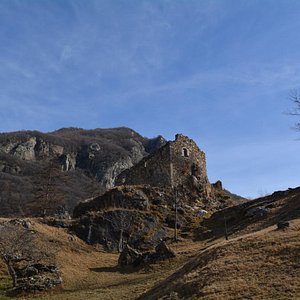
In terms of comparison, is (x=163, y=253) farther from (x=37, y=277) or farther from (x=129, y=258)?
(x=37, y=277)

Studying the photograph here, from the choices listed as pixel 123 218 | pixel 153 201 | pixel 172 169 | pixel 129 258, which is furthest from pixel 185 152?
pixel 129 258

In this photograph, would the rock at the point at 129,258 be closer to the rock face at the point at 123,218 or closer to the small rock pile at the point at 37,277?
the rock face at the point at 123,218

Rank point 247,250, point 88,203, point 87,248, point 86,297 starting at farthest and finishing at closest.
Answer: point 88,203 → point 87,248 → point 86,297 → point 247,250

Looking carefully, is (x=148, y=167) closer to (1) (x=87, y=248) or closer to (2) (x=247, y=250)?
(1) (x=87, y=248)

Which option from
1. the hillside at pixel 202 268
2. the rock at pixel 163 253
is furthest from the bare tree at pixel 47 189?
the rock at pixel 163 253

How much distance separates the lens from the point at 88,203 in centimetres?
4991

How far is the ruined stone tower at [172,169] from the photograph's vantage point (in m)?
54.1

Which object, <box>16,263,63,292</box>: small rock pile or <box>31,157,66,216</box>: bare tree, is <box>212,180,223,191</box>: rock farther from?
<box>16,263,63,292</box>: small rock pile

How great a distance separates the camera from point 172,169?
54312 mm

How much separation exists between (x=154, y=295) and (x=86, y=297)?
5.76m

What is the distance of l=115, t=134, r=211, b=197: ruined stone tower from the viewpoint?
177 ft

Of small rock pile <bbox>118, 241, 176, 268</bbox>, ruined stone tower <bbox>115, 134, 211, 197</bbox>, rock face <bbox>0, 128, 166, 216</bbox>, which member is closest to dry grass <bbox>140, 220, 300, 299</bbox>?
small rock pile <bbox>118, 241, 176, 268</bbox>

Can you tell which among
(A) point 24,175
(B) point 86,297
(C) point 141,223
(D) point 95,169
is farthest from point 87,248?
(D) point 95,169

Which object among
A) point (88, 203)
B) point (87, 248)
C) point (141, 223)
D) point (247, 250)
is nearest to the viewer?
point (247, 250)
